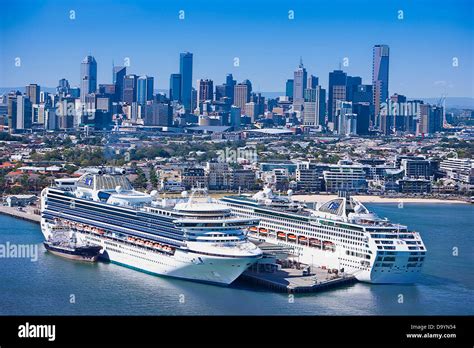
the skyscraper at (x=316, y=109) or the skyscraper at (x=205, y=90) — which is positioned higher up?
the skyscraper at (x=205, y=90)

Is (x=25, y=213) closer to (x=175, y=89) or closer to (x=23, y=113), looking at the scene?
(x=23, y=113)

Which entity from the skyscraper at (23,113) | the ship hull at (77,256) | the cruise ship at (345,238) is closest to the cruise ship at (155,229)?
the ship hull at (77,256)

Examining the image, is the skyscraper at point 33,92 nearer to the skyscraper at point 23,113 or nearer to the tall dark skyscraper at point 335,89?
the skyscraper at point 23,113

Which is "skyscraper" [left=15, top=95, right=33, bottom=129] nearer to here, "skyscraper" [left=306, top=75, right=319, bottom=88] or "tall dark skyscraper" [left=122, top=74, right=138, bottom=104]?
"tall dark skyscraper" [left=122, top=74, right=138, bottom=104]

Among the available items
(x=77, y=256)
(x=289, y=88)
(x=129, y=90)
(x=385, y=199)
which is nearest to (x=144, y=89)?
(x=129, y=90)

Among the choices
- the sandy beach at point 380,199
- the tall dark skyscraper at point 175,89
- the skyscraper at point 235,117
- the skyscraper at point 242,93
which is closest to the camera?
the sandy beach at point 380,199

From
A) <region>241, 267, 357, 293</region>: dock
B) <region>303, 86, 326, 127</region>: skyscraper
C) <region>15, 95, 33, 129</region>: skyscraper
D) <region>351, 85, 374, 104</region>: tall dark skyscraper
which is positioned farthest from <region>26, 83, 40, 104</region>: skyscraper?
<region>241, 267, 357, 293</region>: dock
